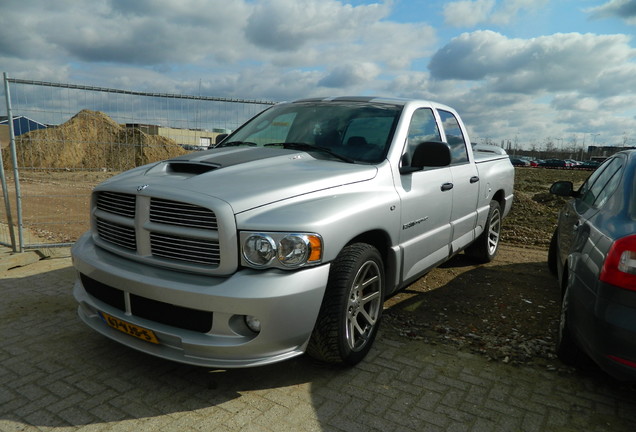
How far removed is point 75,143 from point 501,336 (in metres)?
5.93

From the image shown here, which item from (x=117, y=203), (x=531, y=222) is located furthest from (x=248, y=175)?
(x=531, y=222)

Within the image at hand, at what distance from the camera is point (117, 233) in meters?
3.06

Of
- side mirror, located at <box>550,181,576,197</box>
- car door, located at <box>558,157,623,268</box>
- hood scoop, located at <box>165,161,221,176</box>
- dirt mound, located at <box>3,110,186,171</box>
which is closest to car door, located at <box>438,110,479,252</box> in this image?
side mirror, located at <box>550,181,576,197</box>

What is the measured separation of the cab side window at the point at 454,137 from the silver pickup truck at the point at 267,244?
3.11 ft

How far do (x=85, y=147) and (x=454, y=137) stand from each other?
211 inches

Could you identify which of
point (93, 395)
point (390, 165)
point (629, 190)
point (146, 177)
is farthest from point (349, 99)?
point (93, 395)

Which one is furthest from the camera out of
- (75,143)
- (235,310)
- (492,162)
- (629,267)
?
(75,143)

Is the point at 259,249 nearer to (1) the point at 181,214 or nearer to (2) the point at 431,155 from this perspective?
(1) the point at 181,214

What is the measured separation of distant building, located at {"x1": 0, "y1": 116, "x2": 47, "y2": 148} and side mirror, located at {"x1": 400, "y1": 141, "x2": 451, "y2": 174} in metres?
4.97

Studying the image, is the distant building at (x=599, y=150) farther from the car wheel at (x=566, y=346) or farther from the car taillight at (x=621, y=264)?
the car taillight at (x=621, y=264)

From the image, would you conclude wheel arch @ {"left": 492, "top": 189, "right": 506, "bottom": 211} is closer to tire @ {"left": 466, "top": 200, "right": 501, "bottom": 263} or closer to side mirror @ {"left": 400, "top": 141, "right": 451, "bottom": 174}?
tire @ {"left": 466, "top": 200, "right": 501, "bottom": 263}

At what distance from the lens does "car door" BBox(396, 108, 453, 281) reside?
3682 mm

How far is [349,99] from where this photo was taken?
172 inches

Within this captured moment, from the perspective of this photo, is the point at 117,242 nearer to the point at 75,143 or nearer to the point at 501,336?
the point at 501,336
